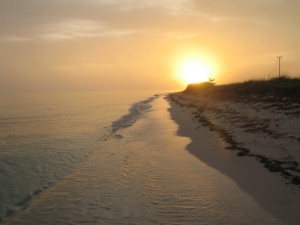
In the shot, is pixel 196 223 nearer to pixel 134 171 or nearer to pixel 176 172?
pixel 176 172

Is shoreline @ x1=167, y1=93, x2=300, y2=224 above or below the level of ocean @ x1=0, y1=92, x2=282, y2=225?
above

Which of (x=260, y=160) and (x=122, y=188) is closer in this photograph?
(x=122, y=188)

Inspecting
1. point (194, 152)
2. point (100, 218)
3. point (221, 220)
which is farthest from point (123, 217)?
point (194, 152)

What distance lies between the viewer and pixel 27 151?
60.8ft

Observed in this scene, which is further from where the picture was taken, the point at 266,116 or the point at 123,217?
the point at 266,116

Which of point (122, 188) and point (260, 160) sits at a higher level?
point (260, 160)

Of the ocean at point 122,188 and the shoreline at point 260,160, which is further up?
the shoreline at point 260,160

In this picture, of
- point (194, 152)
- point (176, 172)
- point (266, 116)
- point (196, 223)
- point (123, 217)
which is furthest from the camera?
point (266, 116)

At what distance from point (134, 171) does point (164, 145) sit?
5321mm

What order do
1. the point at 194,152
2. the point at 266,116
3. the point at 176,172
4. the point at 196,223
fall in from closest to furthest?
the point at 196,223 < the point at 176,172 < the point at 194,152 < the point at 266,116

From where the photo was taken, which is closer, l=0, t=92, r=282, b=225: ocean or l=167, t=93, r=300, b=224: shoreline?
l=0, t=92, r=282, b=225: ocean

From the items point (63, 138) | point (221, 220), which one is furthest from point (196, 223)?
point (63, 138)

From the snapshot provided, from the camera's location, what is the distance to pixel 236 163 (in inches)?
473

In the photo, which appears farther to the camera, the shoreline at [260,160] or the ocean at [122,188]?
the shoreline at [260,160]
